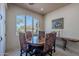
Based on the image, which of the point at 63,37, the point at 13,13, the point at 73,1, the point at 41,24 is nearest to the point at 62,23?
the point at 63,37

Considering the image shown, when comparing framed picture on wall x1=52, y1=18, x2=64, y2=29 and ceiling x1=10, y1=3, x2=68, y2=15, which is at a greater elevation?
ceiling x1=10, y1=3, x2=68, y2=15

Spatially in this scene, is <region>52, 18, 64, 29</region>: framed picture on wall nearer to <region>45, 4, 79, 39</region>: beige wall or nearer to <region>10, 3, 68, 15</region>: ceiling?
<region>45, 4, 79, 39</region>: beige wall

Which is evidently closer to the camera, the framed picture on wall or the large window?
the large window

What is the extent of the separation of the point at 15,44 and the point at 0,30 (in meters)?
0.32

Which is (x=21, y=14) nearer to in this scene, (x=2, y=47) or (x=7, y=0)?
(x=7, y=0)

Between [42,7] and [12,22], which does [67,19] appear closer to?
[42,7]

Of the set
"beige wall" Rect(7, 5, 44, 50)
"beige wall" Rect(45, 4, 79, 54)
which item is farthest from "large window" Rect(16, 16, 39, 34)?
"beige wall" Rect(45, 4, 79, 54)

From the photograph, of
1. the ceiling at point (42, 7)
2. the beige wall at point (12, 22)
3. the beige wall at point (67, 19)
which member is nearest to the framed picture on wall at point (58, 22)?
the beige wall at point (67, 19)

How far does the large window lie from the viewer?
1399 mm

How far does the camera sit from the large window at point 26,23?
1399 millimetres

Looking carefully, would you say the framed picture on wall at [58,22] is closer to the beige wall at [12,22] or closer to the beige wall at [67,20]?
the beige wall at [67,20]

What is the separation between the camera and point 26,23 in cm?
141

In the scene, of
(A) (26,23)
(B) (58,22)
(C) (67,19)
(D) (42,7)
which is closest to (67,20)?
(C) (67,19)

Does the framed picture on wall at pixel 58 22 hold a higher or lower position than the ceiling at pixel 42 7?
lower
